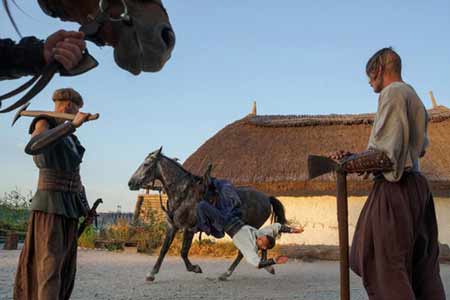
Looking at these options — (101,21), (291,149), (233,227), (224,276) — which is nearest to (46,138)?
(101,21)

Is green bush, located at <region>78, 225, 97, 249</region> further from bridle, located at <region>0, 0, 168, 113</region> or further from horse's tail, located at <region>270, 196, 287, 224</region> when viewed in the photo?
bridle, located at <region>0, 0, 168, 113</region>

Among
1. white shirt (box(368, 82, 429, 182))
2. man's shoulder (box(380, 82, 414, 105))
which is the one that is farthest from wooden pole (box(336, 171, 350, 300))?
man's shoulder (box(380, 82, 414, 105))

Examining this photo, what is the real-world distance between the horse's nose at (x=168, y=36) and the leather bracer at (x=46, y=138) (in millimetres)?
1224

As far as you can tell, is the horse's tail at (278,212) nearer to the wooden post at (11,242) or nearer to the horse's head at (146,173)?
the horse's head at (146,173)

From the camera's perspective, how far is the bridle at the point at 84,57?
1386mm

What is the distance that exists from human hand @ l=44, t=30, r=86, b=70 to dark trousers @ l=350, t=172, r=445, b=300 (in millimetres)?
1789

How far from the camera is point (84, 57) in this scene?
1448 millimetres

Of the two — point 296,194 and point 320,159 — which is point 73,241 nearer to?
point 320,159

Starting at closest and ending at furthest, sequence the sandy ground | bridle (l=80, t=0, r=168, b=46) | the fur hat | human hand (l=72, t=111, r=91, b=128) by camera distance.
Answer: bridle (l=80, t=0, r=168, b=46)
human hand (l=72, t=111, r=91, b=128)
the fur hat
the sandy ground

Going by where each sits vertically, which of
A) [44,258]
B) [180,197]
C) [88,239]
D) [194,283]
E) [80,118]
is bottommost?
[88,239]

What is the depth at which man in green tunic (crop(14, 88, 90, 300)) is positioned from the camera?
2.95 meters

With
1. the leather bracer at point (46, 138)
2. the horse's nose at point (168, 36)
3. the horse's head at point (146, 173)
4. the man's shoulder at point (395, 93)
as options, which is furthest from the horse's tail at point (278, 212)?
the horse's nose at point (168, 36)

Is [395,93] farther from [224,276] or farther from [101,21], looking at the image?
[224,276]

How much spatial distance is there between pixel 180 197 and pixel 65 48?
5.34 m
